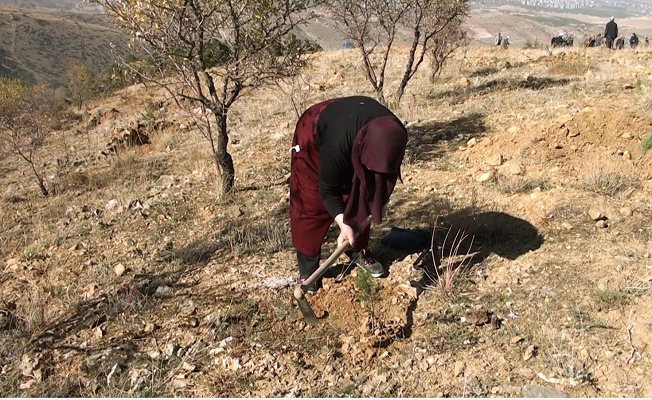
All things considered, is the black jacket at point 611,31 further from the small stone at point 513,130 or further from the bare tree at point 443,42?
the small stone at point 513,130

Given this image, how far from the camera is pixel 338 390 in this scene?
2.10 meters

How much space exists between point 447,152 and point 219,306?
3420 mm

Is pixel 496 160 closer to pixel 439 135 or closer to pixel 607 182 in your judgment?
pixel 607 182

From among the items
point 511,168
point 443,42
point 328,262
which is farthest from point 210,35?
point 443,42

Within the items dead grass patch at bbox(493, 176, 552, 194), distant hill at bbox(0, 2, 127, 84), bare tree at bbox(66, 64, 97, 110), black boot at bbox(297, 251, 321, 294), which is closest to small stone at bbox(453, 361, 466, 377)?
black boot at bbox(297, 251, 321, 294)

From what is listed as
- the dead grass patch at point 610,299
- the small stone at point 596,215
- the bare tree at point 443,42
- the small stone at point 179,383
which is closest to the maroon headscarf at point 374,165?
the small stone at point 179,383

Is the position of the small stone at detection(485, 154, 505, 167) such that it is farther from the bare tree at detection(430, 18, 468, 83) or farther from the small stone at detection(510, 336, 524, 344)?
the bare tree at detection(430, 18, 468, 83)

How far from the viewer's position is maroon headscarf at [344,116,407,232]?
2.00 metres

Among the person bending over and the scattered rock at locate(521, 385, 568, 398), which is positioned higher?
the person bending over

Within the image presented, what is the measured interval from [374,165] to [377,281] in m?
1.15

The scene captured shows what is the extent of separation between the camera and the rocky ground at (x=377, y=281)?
2188 millimetres

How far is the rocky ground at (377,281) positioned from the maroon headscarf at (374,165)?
17.9 inches

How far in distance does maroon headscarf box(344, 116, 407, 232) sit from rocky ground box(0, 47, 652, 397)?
46 centimetres

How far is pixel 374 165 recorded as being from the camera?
2041 millimetres
